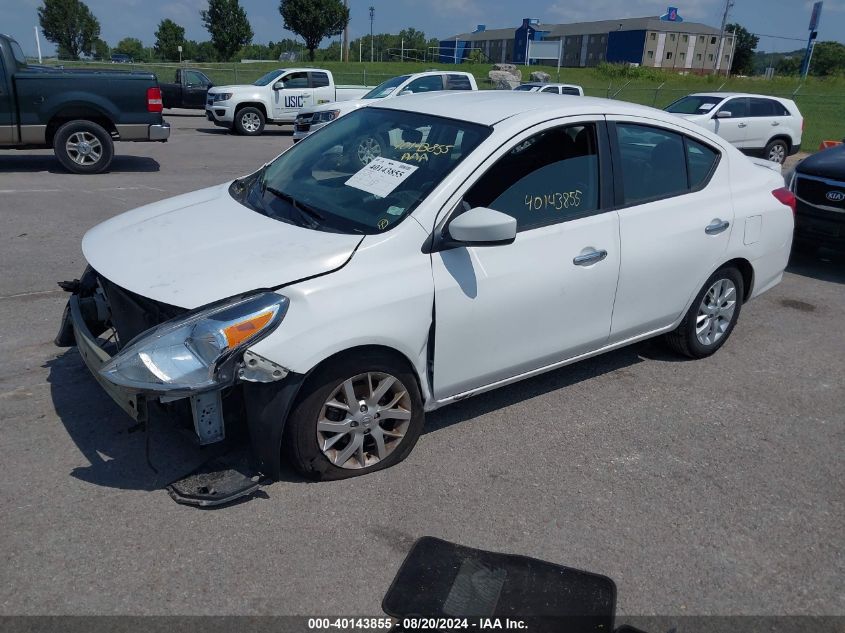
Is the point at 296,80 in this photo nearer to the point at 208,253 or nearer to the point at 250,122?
the point at 250,122

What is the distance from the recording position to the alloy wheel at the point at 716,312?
501 cm

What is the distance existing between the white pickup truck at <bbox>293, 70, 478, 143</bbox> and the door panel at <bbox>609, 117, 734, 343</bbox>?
428 inches

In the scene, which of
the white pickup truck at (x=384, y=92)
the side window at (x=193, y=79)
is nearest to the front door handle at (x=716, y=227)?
the white pickup truck at (x=384, y=92)

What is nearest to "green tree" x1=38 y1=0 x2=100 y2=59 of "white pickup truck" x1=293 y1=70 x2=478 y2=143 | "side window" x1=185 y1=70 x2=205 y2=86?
"side window" x1=185 y1=70 x2=205 y2=86

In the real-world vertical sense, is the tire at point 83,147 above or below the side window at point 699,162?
below

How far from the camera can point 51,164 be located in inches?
505

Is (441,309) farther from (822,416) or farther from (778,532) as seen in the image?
(822,416)

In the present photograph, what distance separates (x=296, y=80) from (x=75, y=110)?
→ 375 inches

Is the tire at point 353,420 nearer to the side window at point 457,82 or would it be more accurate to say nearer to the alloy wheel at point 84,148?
the alloy wheel at point 84,148

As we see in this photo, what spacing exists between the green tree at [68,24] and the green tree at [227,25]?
24.3 m

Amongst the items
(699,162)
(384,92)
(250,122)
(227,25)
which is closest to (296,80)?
(250,122)

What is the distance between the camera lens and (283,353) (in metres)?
3.08

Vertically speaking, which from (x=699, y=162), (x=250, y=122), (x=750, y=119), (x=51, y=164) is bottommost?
(x=51, y=164)

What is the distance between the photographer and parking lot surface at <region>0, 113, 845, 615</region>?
286cm
